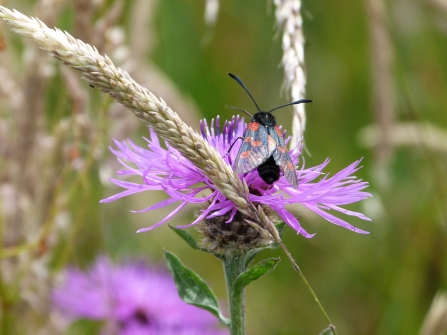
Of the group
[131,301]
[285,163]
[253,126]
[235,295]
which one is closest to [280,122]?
[131,301]

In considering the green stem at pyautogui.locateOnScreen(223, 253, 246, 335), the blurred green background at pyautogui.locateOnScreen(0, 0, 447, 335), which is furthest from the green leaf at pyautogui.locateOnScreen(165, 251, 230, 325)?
the blurred green background at pyautogui.locateOnScreen(0, 0, 447, 335)

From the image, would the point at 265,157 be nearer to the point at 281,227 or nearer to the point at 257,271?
the point at 281,227

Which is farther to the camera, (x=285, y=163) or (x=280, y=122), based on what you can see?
(x=280, y=122)

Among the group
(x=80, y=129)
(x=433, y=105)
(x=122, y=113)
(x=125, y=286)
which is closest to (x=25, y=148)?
(x=80, y=129)

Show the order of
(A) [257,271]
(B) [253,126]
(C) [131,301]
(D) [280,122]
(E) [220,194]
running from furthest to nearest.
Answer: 1. (D) [280,122]
2. (C) [131,301]
3. (B) [253,126]
4. (E) [220,194]
5. (A) [257,271]

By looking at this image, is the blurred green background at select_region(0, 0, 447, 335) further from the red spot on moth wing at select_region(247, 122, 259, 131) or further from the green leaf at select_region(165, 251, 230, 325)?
the green leaf at select_region(165, 251, 230, 325)

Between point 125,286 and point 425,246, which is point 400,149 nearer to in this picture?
point 425,246
